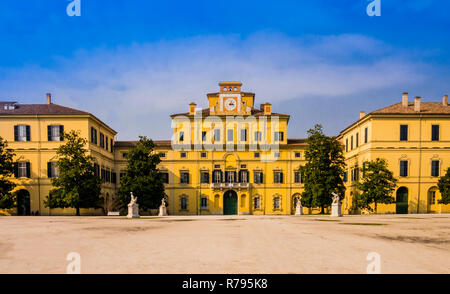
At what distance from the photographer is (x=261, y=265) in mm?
8250

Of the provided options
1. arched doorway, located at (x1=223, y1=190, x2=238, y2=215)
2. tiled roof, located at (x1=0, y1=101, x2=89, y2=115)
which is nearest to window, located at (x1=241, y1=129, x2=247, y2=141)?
arched doorway, located at (x1=223, y1=190, x2=238, y2=215)

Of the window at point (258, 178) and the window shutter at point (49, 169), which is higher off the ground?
the window shutter at point (49, 169)

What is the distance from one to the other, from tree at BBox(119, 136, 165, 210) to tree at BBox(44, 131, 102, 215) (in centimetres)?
405

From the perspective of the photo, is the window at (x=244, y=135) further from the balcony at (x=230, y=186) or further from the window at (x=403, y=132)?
the window at (x=403, y=132)

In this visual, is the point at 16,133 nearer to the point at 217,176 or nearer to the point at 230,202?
the point at 217,176

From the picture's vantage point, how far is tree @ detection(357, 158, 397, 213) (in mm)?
38594

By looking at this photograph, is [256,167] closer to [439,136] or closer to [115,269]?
[439,136]

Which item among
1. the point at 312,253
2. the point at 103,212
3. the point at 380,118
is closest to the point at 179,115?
the point at 103,212

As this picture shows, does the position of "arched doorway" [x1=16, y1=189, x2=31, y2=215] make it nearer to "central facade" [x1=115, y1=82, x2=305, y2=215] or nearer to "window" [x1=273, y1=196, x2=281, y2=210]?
"central facade" [x1=115, y1=82, x2=305, y2=215]

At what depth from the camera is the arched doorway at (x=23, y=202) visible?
40062 millimetres

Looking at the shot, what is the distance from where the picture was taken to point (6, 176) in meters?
38.3

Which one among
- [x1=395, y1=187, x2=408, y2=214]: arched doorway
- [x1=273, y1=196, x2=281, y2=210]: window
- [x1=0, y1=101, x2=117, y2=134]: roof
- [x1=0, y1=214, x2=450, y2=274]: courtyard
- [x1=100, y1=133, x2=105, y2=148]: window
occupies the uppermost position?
[x1=0, y1=101, x2=117, y2=134]: roof

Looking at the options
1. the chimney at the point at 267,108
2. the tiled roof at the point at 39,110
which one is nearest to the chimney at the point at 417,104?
the chimney at the point at 267,108

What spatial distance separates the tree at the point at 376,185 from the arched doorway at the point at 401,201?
7.30ft
